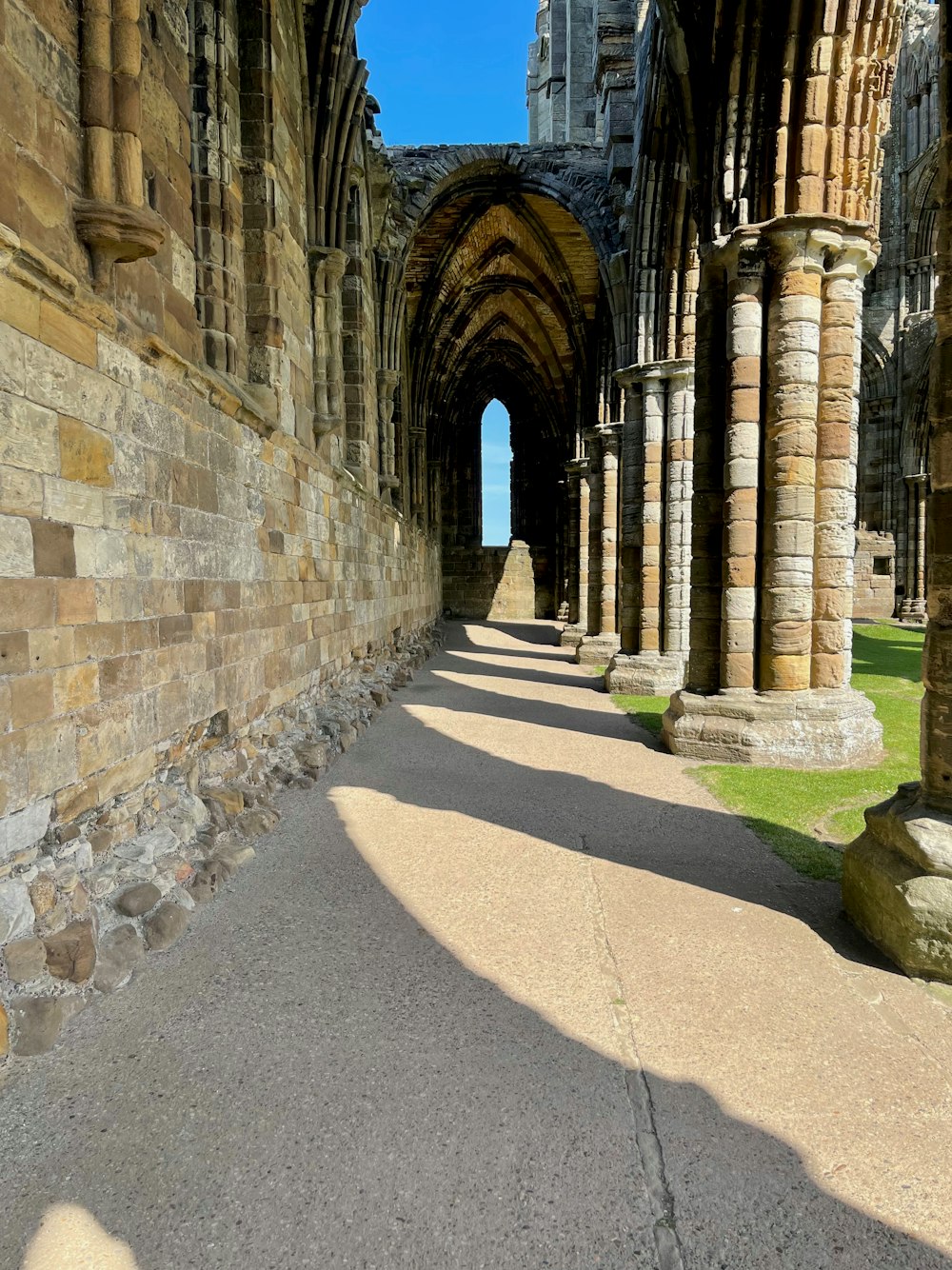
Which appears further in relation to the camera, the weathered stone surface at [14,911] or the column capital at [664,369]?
the column capital at [664,369]

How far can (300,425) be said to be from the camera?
6297mm

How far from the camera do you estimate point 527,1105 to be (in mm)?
A: 1925

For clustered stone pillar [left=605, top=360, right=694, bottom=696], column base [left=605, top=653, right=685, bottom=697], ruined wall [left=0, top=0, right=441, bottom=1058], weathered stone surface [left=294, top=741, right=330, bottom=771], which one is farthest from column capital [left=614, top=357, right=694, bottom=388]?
weathered stone surface [left=294, top=741, right=330, bottom=771]

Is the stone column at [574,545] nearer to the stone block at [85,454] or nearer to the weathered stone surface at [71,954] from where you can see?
the stone block at [85,454]

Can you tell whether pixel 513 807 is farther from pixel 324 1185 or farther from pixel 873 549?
pixel 873 549

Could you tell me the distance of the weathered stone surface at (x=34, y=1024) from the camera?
2.10m

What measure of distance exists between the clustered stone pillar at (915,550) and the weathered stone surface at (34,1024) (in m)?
23.5

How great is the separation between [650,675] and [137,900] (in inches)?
290

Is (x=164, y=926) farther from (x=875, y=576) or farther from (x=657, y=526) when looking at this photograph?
(x=875, y=576)

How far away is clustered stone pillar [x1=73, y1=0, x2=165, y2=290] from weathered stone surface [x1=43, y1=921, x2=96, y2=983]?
239 centimetres

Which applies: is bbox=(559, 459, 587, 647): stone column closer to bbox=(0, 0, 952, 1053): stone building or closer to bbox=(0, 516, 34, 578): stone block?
bbox=(0, 0, 952, 1053): stone building

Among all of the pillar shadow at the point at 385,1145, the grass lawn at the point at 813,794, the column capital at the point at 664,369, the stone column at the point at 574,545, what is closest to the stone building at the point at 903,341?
the stone column at the point at 574,545

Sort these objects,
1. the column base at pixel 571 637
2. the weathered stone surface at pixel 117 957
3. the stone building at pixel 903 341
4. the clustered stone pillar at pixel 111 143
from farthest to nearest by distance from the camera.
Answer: the stone building at pixel 903 341
the column base at pixel 571 637
the clustered stone pillar at pixel 111 143
the weathered stone surface at pixel 117 957

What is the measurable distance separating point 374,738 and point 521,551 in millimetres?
21220
